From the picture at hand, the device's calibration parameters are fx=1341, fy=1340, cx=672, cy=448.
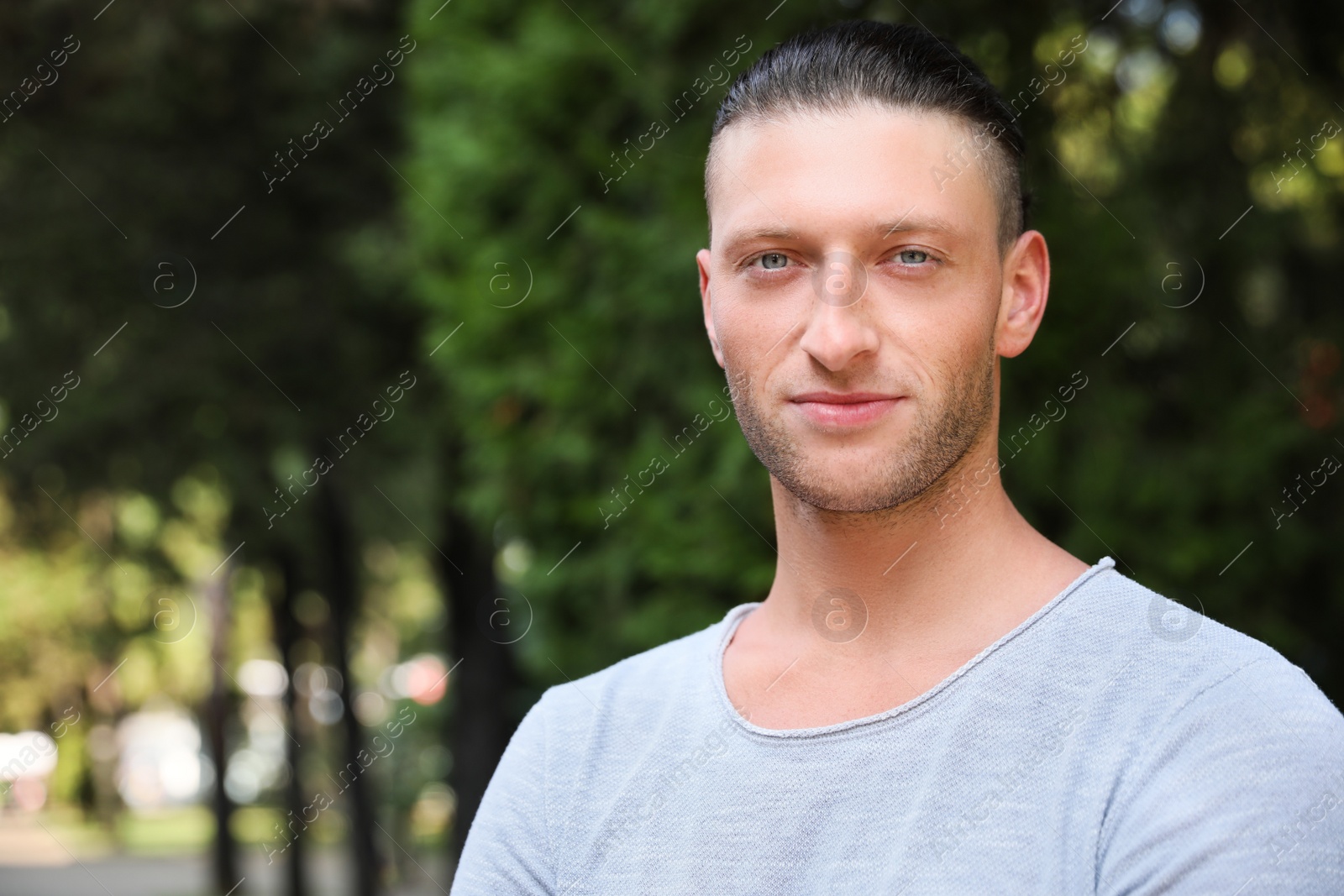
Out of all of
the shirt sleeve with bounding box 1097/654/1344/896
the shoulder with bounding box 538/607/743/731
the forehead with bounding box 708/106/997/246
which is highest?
the forehead with bounding box 708/106/997/246

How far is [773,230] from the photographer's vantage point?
6.07 feet

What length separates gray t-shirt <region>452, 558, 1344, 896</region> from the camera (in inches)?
57.6

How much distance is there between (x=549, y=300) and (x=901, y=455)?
4156 millimetres

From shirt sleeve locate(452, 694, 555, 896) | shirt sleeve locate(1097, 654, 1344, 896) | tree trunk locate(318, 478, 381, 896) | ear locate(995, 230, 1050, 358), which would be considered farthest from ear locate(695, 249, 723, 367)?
tree trunk locate(318, 478, 381, 896)

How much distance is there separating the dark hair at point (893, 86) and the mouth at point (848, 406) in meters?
0.33

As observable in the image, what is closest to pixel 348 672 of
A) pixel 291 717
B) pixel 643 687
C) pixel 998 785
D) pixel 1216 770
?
pixel 291 717

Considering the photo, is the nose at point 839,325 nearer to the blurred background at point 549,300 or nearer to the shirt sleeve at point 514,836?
the shirt sleeve at point 514,836

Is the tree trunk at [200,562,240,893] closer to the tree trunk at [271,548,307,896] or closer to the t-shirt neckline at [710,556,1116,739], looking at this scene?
the tree trunk at [271,548,307,896]

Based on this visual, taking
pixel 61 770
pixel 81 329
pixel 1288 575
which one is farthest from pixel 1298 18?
pixel 61 770

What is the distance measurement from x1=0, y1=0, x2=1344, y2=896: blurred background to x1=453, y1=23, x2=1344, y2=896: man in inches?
55.1

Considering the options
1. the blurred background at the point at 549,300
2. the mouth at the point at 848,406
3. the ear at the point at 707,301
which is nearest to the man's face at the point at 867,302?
the mouth at the point at 848,406

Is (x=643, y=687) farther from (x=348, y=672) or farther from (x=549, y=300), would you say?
(x=348, y=672)

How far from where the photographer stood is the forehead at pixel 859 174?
181cm

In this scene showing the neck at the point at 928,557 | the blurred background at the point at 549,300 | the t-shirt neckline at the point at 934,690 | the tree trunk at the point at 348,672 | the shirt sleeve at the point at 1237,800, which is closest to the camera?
the shirt sleeve at the point at 1237,800
